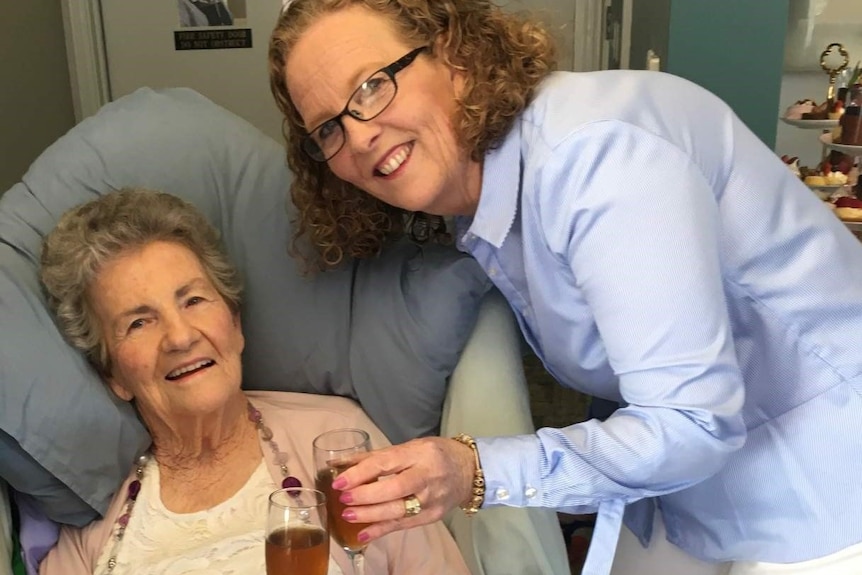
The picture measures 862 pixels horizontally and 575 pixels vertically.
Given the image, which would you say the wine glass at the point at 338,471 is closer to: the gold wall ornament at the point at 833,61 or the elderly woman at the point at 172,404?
the elderly woman at the point at 172,404

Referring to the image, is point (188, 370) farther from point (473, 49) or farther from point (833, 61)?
point (833, 61)

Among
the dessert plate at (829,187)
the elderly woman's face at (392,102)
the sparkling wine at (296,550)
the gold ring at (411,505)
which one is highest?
the elderly woman's face at (392,102)

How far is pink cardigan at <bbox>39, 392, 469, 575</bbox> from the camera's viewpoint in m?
1.40

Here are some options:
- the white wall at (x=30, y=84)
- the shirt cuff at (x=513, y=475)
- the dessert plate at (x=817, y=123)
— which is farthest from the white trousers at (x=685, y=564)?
the white wall at (x=30, y=84)

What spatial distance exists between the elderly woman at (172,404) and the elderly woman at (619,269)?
37 cm

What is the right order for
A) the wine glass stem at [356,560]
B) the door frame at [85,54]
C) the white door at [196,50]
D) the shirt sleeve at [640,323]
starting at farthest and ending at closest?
the white door at [196,50], the door frame at [85,54], the wine glass stem at [356,560], the shirt sleeve at [640,323]

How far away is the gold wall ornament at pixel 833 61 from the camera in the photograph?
240 cm

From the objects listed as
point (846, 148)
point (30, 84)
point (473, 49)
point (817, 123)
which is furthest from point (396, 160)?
point (30, 84)

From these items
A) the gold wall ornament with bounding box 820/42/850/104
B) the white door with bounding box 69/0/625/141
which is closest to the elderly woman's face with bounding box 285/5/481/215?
the gold wall ornament with bounding box 820/42/850/104

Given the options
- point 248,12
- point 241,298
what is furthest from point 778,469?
point 248,12

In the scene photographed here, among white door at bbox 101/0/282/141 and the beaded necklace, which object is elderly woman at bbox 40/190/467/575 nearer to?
the beaded necklace

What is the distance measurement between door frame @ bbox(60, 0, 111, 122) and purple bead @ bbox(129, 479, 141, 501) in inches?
91.5

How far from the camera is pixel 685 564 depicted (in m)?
1.32

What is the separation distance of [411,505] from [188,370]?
2.08 ft
